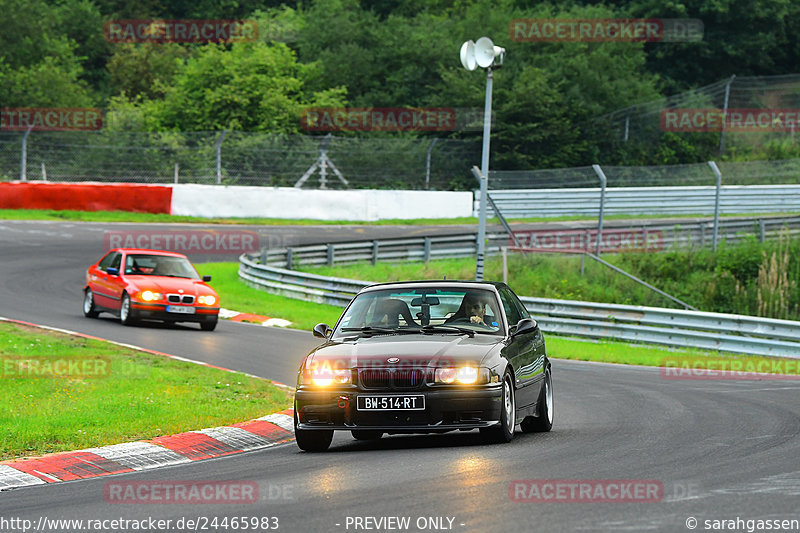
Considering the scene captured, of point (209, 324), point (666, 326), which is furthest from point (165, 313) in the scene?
point (666, 326)

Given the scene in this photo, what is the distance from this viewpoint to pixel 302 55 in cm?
6812

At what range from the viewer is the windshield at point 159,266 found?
74.8ft

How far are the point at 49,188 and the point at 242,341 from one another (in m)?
23.5

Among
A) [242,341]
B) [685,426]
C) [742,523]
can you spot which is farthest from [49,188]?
[742,523]

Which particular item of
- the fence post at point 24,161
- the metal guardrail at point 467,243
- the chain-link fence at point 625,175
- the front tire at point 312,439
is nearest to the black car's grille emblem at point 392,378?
the front tire at point 312,439

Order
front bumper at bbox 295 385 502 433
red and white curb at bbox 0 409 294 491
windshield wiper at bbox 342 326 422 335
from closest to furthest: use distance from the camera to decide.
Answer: red and white curb at bbox 0 409 294 491
front bumper at bbox 295 385 502 433
windshield wiper at bbox 342 326 422 335

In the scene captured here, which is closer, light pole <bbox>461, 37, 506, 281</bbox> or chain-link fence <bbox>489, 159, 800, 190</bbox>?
light pole <bbox>461, 37, 506, 281</bbox>

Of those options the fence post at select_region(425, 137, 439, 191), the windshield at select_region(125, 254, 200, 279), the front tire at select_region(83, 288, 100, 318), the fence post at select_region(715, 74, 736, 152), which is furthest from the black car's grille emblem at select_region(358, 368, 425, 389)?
the fence post at select_region(715, 74, 736, 152)

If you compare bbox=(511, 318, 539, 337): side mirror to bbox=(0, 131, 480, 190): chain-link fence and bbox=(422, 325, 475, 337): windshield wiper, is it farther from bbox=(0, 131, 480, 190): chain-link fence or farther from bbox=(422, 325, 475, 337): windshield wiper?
bbox=(0, 131, 480, 190): chain-link fence

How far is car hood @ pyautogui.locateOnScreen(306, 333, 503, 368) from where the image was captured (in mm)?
9781

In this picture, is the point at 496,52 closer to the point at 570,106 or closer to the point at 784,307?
the point at 784,307

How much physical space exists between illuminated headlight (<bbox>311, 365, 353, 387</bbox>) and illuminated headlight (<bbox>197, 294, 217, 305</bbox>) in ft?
40.3

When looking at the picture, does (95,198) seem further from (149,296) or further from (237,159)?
(149,296)

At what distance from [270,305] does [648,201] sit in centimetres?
1302
